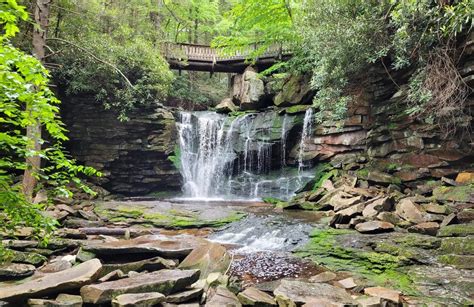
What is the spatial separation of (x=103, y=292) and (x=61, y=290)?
2.12 ft

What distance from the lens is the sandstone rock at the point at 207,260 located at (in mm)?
5559

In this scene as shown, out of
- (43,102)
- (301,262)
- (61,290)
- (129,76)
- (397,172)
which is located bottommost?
(301,262)

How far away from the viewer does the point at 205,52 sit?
22656 mm

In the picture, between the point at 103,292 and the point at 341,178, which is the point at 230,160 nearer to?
the point at 341,178

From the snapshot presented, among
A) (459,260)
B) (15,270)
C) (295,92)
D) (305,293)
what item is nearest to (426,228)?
(459,260)

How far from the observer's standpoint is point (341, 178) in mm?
12672

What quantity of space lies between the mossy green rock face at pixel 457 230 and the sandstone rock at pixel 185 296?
5.34 meters

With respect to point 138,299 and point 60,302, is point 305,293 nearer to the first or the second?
point 138,299

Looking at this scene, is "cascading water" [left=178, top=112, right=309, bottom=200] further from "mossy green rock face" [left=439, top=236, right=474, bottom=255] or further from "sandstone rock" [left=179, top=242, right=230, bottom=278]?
"sandstone rock" [left=179, top=242, right=230, bottom=278]

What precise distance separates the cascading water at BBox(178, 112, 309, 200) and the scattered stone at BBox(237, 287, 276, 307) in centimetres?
1073

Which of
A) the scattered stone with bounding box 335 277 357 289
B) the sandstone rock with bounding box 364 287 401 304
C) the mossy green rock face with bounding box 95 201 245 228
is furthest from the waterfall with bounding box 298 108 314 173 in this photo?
the sandstone rock with bounding box 364 287 401 304

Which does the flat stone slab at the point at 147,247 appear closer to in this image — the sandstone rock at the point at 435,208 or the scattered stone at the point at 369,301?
the scattered stone at the point at 369,301

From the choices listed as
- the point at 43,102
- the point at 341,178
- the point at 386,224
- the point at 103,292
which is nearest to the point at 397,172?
the point at 341,178

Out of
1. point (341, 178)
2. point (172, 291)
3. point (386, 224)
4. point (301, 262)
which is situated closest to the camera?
point (172, 291)
